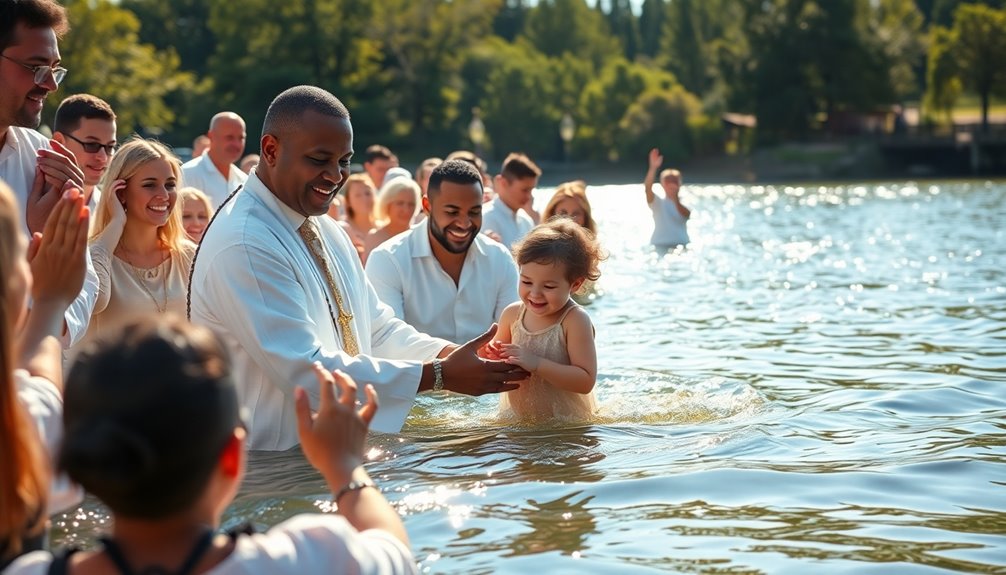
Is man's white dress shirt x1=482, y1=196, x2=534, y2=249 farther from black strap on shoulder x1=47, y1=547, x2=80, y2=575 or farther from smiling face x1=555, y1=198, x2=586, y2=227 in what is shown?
black strap on shoulder x1=47, y1=547, x2=80, y2=575

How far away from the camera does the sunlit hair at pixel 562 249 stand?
23.7 ft

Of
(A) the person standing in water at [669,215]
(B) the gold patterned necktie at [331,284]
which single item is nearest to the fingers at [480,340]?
(B) the gold patterned necktie at [331,284]

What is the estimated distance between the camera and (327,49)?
8550 cm

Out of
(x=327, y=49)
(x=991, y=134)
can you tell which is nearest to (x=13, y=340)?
(x=991, y=134)

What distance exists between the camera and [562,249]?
7.25m

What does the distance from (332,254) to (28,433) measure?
3.75m

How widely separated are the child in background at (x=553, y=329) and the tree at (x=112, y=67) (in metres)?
48.0

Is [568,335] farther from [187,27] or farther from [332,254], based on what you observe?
[187,27]

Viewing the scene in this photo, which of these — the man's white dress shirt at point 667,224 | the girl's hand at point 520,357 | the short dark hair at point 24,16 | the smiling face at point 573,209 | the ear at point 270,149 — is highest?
the short dark hair at point 24,16

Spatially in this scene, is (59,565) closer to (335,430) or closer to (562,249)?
(335,430)

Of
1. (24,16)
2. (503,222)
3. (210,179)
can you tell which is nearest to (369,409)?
(24,16)

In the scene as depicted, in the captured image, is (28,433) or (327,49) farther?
(327,49)

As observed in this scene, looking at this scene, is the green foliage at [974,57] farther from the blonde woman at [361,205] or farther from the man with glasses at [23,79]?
the man with glasses at [23,79]

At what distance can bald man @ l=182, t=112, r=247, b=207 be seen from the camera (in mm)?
12094
